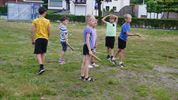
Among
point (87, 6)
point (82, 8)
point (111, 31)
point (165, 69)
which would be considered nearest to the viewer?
point (165, 69)

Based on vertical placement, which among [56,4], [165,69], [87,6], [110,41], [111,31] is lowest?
[165,69]

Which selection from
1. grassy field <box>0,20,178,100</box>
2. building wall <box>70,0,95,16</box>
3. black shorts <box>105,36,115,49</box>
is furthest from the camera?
building wall <box>70,0,95,16</box>

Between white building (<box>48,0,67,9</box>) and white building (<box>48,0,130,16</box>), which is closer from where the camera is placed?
white building (<box>48,0,130,16</box>)

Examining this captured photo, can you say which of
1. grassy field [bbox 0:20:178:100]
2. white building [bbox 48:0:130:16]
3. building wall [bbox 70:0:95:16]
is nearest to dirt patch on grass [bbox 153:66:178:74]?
grassy field [bbox 0:20:178:100]

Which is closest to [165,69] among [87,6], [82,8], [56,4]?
[87,6]

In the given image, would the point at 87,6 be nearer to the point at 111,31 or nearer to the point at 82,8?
the point at 82,8

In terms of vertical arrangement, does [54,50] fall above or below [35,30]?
below

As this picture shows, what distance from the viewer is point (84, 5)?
8225 cm

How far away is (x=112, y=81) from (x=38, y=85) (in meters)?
1.66

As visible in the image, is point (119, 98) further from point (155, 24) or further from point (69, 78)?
point (155, 24)

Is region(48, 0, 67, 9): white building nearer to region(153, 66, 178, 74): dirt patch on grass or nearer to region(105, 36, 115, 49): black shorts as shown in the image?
region(105, 36, 115, 49): black shorts

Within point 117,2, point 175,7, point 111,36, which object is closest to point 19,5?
point 175,7

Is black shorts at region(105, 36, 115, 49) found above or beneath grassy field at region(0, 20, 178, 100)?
above

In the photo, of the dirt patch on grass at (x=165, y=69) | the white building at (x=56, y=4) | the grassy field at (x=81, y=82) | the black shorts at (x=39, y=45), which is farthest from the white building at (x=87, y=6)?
the black shorts at (x=39, y=45)
